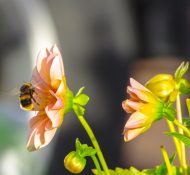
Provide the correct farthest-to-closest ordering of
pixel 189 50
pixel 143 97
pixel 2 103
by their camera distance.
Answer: pixel 189 50, pixel 2 103, pixel 143 97

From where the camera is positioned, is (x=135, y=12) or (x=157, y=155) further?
(x=135, y=12)

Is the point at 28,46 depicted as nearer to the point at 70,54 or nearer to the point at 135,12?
the point at 70,54

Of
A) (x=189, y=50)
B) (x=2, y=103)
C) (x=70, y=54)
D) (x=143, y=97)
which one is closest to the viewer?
(x=143, y=97)

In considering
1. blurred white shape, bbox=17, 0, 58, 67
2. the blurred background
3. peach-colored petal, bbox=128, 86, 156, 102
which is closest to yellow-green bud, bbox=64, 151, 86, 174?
peach-colored petal, bbox=128, 86, 156, 102

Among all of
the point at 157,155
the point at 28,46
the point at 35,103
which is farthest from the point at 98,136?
the point at 35,103

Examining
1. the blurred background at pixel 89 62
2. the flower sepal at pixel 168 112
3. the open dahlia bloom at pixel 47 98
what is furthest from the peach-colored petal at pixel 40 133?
the blurred background at pixel 89 62

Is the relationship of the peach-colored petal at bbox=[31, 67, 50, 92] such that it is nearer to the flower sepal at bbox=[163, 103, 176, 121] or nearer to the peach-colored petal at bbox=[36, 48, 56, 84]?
the peach-colored petal at bbox=[36, 48, 56, 84]

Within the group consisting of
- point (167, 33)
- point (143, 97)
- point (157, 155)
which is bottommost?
point (157, 155)

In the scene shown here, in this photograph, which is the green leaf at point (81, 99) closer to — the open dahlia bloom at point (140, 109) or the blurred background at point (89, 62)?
the open dahlia bloom at point (140, 109)
